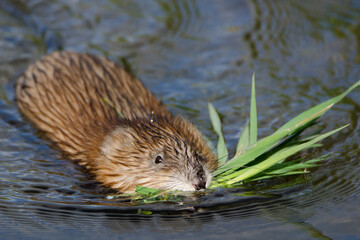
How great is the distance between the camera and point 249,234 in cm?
393

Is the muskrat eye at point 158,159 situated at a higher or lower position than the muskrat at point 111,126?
lower

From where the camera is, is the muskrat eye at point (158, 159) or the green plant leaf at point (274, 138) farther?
the muskrat eye at point (158, 159)

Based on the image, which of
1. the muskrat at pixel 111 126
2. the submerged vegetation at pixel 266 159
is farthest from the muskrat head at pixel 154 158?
the submerged vegetation at pixel 266 159

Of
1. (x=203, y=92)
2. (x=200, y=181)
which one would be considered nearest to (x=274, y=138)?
(x=200, y=181)

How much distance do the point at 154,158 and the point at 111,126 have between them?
696mm

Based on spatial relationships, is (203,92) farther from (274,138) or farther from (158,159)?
(274,138)

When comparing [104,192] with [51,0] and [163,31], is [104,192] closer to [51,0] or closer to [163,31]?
[163,31]

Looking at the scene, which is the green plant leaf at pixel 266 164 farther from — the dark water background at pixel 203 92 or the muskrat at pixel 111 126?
the muskrat at pixel 111 126

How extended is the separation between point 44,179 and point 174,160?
1277 mm

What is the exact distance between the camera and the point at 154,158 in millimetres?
4695

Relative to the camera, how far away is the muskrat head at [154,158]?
178 inches

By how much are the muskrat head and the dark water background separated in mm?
177

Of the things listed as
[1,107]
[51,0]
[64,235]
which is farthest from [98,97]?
[51,0]

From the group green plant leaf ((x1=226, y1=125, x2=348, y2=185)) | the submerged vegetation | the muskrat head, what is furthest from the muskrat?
green plant leaf ((x1=226, y1=125, x2=348, y2=185))
